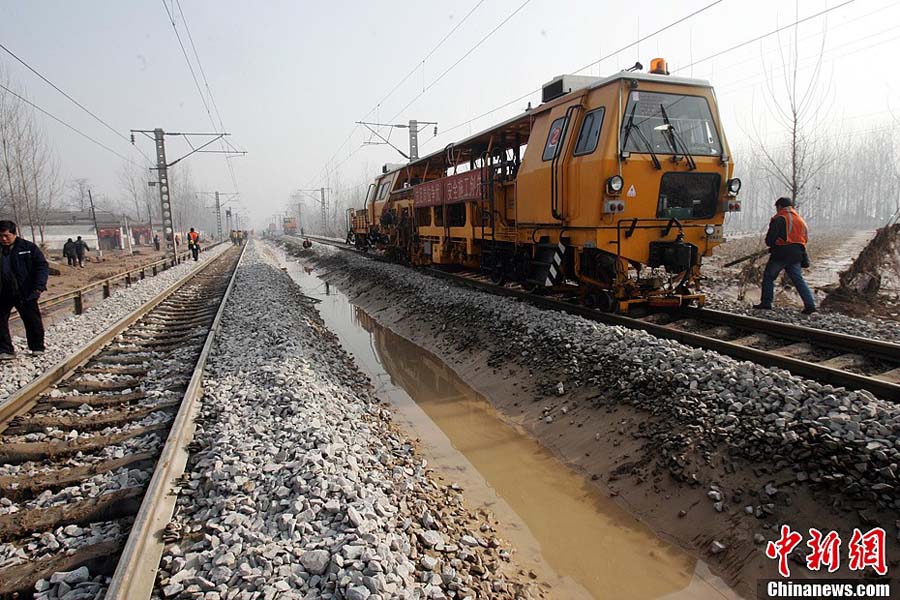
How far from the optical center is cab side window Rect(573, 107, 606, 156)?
7.31 metres

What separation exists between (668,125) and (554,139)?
68.1 inches

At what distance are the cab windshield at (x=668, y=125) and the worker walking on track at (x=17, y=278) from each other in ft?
27.4

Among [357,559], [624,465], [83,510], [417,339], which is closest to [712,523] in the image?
[624,465]

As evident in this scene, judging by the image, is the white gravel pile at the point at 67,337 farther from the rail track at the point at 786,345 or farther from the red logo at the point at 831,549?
the rail track at the point at 786,345

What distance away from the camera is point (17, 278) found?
22.7 feet

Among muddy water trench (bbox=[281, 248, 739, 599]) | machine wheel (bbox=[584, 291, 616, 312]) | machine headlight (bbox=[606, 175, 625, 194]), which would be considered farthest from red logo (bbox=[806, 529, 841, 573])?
machine headlight (bbox=[606, 175, 625, 194])

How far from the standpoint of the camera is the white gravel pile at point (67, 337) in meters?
6.35

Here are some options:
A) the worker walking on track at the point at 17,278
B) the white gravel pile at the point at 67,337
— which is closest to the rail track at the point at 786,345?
the white gravel pile at the point at 67,337

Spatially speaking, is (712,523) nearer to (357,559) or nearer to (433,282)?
(357,559)

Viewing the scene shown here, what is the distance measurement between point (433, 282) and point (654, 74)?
727 cm

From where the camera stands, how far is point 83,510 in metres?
3.30

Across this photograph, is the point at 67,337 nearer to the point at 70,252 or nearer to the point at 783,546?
the point at 783,546

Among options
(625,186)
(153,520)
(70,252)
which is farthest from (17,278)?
(70,252)

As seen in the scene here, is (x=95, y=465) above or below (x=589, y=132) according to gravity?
below
